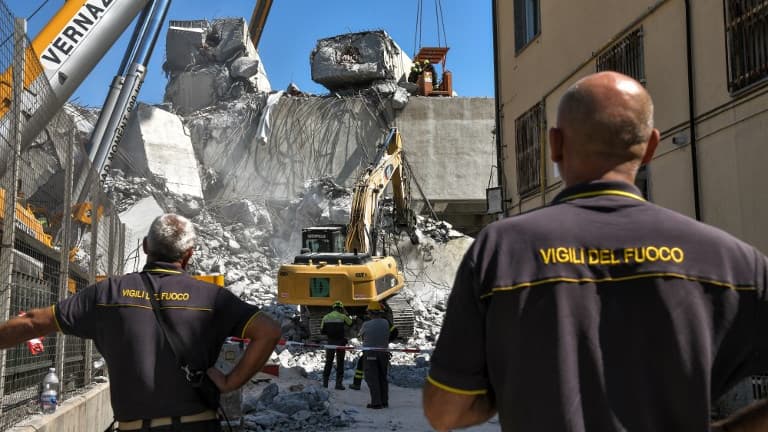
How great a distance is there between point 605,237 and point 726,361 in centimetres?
42

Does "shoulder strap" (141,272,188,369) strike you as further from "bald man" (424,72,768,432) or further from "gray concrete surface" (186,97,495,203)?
"gray concrete surface" (186,97,495,203)

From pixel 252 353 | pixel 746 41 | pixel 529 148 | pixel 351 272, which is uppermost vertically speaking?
pixel 529 148

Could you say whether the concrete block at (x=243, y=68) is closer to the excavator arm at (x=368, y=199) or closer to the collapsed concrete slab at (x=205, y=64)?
the collapsed concrete slab at (x=205, y=64)

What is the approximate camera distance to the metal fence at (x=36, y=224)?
13.9 feet

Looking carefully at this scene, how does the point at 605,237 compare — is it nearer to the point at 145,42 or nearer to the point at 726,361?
the point at 726,361

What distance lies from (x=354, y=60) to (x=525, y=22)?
21259mm

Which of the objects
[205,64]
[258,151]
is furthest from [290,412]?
[205,64]

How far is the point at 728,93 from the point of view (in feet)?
25.7

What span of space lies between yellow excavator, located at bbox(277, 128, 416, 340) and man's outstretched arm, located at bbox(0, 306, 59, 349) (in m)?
13.7

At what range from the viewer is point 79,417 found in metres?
5.52

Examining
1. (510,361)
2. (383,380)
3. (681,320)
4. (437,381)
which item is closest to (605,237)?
(681,320)

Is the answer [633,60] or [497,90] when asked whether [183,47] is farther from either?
[633,60]

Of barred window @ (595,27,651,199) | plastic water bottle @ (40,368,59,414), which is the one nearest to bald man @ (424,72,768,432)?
plastic water bottle @ (40,368,59,414)

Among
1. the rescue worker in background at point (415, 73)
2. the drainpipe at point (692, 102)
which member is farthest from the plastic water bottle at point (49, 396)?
the rescue worker in background at point (415, 73)
